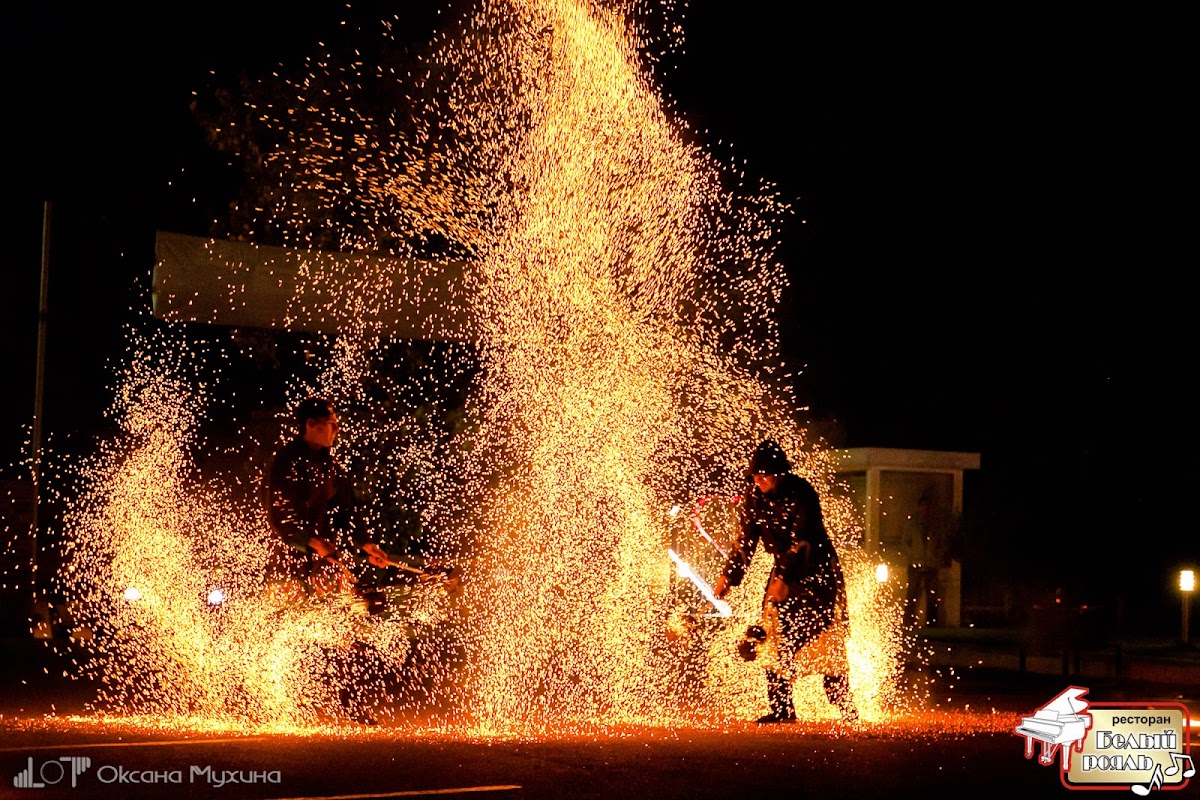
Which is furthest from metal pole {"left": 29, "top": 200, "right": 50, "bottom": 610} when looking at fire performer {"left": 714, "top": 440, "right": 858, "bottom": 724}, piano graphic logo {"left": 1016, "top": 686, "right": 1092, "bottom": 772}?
piano graphic logo {"left": 1016, "top": 686, "right": 1092, "bottom": 772}

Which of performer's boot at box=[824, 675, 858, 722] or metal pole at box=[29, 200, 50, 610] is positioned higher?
metal pole at box=[29, 200, 50, 610]

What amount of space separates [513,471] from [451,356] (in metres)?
1.56

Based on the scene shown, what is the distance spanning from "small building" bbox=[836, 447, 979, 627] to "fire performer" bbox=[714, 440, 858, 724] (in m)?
15.3

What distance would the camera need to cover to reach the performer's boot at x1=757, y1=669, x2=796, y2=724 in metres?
9.56

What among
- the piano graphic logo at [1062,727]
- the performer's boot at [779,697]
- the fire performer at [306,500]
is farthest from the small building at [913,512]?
the piano graphic logo at [1062,727]

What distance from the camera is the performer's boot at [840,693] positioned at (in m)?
9.57

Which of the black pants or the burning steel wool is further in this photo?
the burning steel wool

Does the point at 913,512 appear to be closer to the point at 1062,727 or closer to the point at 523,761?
the point at 1062,727

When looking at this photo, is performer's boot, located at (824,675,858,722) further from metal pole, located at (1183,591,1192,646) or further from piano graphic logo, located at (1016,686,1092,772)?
metal pole, located at (1183,591,1192,646)

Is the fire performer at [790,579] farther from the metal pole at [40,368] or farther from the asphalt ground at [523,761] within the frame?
the metal pole at [40,368]

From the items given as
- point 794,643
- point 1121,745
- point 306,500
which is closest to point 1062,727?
point 1121,745

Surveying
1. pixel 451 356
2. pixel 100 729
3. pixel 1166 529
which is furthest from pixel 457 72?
pixel 1166 529

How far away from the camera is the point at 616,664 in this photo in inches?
460

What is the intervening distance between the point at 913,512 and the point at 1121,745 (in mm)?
19512
